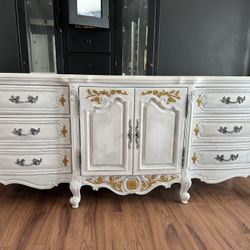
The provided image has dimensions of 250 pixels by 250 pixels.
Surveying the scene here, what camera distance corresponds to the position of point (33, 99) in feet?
4.40

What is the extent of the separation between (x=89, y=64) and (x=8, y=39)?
59 centimetres

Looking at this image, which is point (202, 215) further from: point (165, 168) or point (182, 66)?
point (182, 66)

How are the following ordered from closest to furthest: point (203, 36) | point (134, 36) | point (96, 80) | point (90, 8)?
point (96, 80)
point (90, 8)
point (134, 36)
point (203, 36)

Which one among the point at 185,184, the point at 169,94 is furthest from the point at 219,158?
the point at 169,94

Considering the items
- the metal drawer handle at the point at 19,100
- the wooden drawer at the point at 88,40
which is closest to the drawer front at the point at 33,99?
the metal drawer handle at the point at 19,100

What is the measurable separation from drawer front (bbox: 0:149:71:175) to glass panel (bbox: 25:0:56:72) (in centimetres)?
58

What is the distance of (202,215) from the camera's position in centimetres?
147

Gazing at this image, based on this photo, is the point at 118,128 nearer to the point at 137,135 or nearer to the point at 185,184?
the point at 137,135

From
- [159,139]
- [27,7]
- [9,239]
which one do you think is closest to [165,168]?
[159,139]

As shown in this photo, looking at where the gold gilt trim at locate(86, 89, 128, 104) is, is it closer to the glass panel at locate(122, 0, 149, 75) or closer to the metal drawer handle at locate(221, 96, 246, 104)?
the glass panel at locate(122, 0, 149, 75)

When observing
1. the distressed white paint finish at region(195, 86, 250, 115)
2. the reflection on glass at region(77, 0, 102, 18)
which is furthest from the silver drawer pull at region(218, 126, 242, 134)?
the reflection on glass at region(77, 0, 102, 18)

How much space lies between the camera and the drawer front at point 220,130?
4.84ft

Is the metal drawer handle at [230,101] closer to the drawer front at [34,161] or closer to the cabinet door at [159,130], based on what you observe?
the cabinet door at [159,130]

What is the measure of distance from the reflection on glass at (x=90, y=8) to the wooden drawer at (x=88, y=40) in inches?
3.9
